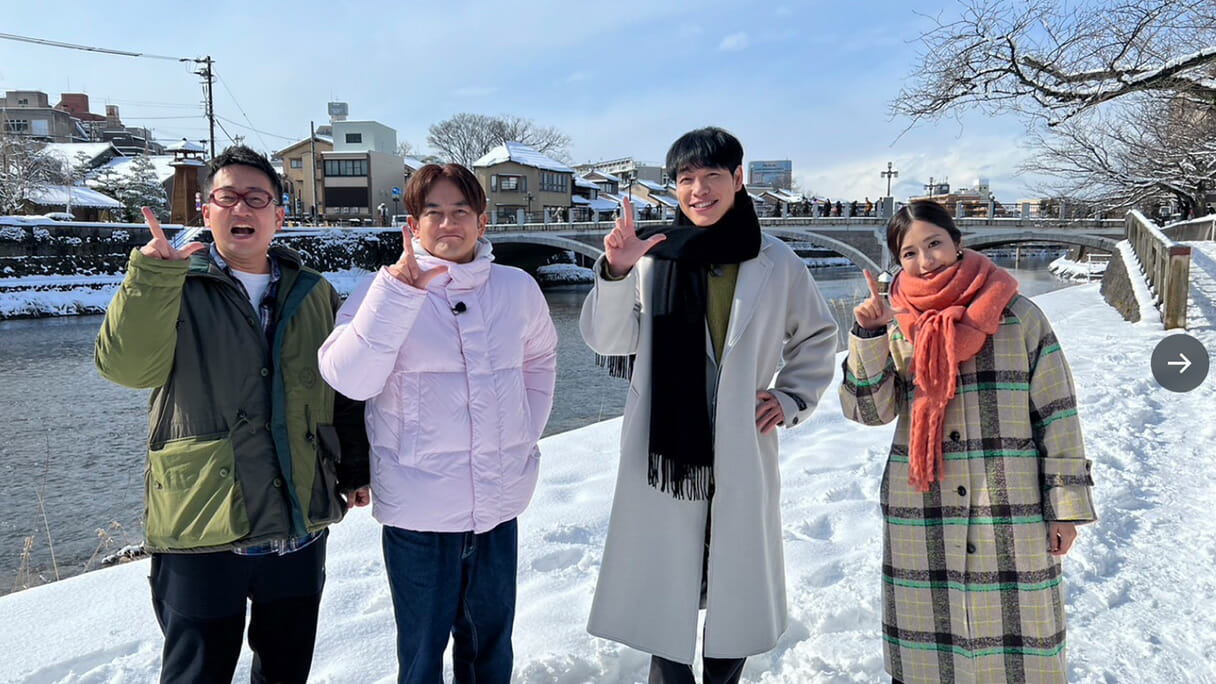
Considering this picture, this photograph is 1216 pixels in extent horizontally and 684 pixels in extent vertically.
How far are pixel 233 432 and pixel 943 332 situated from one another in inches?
69.2

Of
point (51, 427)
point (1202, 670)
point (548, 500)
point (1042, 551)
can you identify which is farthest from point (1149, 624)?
point (51, 427)

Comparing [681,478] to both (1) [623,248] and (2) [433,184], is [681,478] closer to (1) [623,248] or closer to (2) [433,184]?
(1) [623,248]

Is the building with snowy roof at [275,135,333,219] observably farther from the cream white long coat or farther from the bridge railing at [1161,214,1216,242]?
the cream white long coat

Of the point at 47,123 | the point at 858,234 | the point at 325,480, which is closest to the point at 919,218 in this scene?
the point at 325,480

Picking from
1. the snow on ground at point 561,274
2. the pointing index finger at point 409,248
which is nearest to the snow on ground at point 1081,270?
the snow on ground at point 561,274

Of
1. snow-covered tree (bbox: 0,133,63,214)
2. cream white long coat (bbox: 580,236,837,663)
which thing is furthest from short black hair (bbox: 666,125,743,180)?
snow-covered tree (bbox: 0,133,63,214)

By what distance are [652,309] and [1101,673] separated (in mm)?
1773

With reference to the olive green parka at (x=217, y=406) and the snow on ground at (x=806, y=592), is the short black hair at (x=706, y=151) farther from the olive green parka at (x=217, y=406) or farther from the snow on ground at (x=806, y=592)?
the snow on ground at (x=806, y=592)

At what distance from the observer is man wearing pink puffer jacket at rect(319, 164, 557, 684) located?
5.87 feet

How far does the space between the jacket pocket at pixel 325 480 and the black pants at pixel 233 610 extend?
0.10m

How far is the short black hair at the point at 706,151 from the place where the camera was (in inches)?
74.4

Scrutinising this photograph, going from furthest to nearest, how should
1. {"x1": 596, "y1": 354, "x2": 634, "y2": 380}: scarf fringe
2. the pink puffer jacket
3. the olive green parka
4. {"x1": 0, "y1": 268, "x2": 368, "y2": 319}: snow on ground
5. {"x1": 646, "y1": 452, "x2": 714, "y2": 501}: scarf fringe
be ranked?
{"x1": 0, "y1": 268, "x2": 368, "y2": 319}: snow on ground → {"x1": 596, "y1": 354, "x2": 634, "y2": 380}: scarf fringe → {"x1": 646, "y1": 452, "x2": 714, "y2": 501}: scarf fringe → the pink puffer jacket → the olive green parka

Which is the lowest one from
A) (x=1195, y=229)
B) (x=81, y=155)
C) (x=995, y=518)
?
(x=995, y=518)

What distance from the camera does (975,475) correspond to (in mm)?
1764
